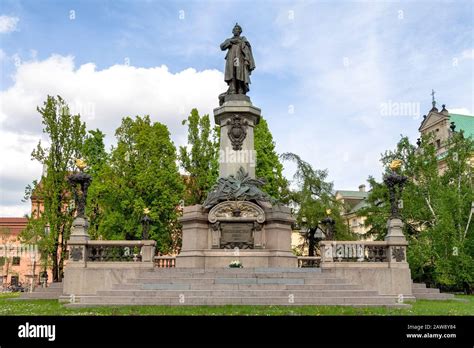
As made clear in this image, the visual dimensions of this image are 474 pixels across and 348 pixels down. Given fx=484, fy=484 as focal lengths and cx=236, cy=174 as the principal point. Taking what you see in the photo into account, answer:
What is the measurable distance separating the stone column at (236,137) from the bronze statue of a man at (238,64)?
3.48ft

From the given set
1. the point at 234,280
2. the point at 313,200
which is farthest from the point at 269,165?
the point at 234,280

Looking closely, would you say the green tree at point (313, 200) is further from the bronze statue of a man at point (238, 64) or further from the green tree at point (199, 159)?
the bronze statue of a man at point (238, 64)

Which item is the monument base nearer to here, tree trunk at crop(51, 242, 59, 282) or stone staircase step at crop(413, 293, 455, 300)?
stone staircase step at crop(413, 293, 455, 300)

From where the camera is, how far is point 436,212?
35312 millimetres

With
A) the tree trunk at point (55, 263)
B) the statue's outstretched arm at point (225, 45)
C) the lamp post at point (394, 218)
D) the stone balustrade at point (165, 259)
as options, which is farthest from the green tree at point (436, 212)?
the tree trunk at point (55, 263)

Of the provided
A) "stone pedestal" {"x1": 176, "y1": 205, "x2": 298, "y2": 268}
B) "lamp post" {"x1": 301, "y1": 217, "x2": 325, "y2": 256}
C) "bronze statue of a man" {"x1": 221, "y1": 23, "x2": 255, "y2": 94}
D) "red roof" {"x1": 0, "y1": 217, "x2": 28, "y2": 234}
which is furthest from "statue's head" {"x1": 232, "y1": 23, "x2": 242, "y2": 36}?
"red roof" {"x1": 0, "y1": 217, "x2": 28, "y2": 234}

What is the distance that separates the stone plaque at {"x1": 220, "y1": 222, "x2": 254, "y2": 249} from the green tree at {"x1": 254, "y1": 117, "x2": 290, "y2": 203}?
18966 millimetres

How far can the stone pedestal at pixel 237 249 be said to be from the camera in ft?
68.6

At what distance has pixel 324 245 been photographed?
20.7m

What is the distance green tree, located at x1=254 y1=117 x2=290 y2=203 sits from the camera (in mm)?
40812

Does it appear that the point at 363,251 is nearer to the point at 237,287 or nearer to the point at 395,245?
the point at 395,245

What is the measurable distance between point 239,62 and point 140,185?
16.7 metres

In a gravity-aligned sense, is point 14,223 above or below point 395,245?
above
